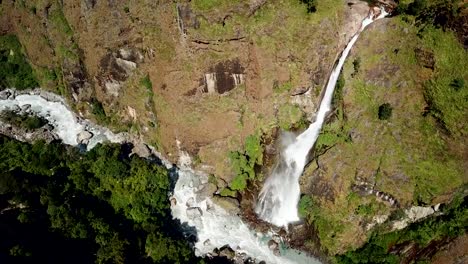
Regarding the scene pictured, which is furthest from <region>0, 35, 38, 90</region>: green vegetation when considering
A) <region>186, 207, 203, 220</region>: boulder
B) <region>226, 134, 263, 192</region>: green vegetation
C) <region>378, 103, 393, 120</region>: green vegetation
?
<region>378, 103, 393, 120</region>: green vegetation

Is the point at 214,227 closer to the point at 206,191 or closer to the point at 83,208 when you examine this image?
the point at 206,191

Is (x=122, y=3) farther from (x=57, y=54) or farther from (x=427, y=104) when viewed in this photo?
(x=427, y=104)

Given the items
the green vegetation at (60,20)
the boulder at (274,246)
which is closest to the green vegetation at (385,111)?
the boulder at (274,246)

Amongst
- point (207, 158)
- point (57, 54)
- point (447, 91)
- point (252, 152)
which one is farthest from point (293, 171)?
point (57, 54)

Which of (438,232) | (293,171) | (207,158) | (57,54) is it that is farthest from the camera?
(57,54)

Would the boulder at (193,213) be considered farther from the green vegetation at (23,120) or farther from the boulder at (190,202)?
the green vegetation at (23,120)
